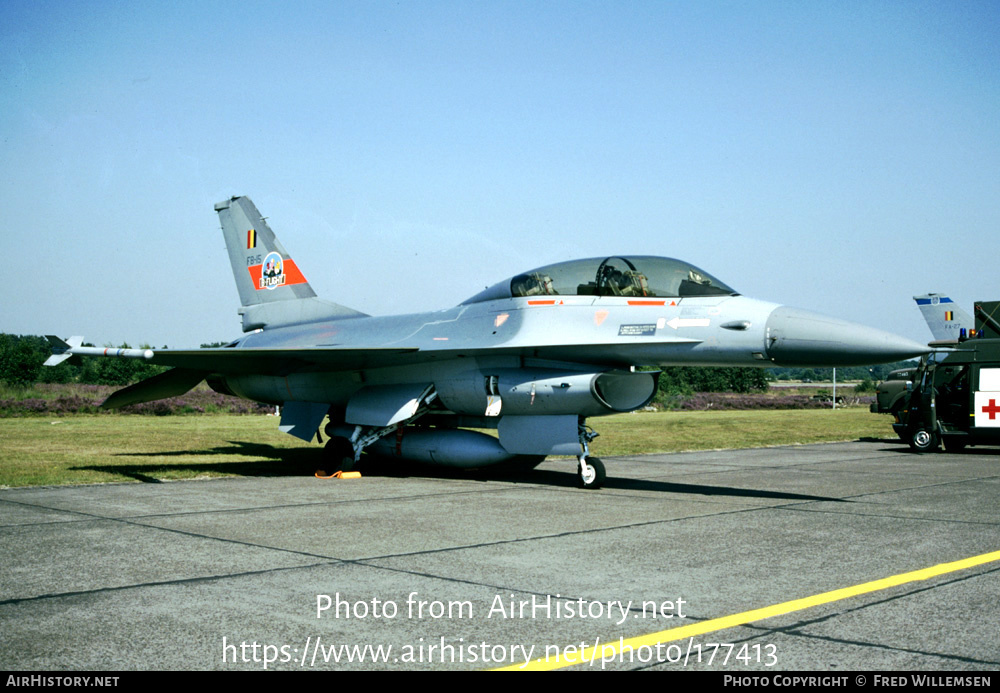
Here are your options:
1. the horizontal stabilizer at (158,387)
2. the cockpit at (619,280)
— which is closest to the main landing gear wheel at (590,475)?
the cockpit at (619,280)

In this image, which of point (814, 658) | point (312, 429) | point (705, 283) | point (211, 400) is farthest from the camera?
point (211, 400)

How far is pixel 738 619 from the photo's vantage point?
181 inches

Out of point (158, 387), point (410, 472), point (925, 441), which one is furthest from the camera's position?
point (925, 441)

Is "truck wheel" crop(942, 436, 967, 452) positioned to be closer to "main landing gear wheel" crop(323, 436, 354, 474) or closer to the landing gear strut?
the landing gear strut

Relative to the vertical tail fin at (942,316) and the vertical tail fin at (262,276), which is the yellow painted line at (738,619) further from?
the vertical tail fin at (942,316)

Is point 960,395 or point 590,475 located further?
point 960,395

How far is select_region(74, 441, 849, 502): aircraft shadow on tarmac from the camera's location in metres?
11.1

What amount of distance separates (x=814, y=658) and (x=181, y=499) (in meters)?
8.03

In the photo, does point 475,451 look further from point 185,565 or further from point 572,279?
point 185,565

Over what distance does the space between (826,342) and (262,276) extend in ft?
36.7

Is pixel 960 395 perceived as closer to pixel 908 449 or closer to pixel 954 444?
pixel 954 444

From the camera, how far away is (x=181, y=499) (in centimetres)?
998

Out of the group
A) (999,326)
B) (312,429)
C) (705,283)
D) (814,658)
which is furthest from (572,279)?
(999,326)

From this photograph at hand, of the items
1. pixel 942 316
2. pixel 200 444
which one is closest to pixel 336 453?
pixel 200 444
